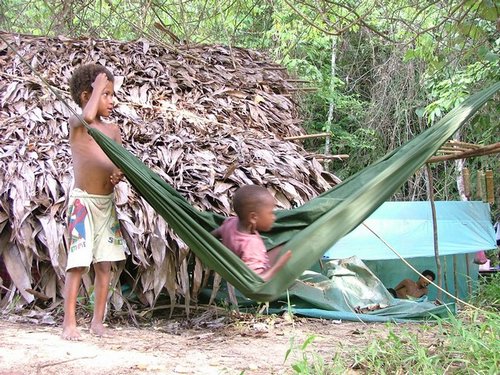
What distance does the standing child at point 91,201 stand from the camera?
99.0 inches

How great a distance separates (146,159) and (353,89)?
552 centimetres

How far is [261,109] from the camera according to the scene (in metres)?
4.41

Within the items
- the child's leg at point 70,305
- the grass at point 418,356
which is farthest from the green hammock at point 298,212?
the child's leg at point 70,305

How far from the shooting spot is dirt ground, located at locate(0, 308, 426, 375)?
2.19 meters

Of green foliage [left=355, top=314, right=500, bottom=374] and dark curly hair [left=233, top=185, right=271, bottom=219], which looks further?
dark curly hair [left=233, top=185, right=271, bottom=219]

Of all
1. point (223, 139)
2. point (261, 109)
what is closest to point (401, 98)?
point (261, 109)

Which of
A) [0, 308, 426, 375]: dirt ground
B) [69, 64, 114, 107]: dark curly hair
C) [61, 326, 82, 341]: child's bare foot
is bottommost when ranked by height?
[0, 308, 426, 375]: dirt ground

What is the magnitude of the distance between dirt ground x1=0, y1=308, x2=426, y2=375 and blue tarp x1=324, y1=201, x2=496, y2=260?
5.17 feet

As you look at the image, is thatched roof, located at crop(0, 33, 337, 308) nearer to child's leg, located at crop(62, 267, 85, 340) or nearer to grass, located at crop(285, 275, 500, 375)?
child's leg, located at crop(62, 267, 85, 340)

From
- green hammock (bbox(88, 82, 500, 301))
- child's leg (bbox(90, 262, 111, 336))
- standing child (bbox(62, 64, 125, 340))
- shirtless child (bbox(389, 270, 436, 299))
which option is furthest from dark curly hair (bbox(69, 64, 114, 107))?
shirtless child (bbox(389, 270, 436, 299))

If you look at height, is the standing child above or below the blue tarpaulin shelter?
above

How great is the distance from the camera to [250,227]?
248 cm

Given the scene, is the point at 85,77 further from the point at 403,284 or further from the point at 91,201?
the point at 403,284

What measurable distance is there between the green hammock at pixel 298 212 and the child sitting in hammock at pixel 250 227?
4.2 inches
